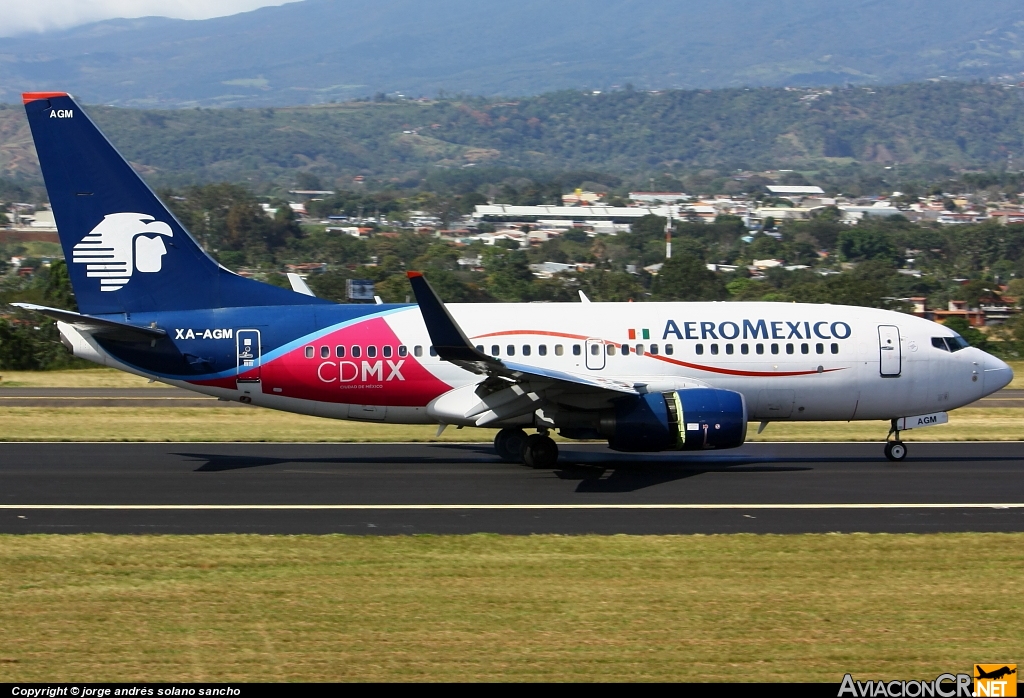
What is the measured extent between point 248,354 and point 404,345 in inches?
126

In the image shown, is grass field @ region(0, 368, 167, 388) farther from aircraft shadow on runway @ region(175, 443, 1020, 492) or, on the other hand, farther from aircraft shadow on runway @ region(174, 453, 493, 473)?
aircraft shadow on runway @ region(175, 443, 1020, 492)

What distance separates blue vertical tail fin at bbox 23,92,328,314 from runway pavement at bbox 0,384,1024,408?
439 inches

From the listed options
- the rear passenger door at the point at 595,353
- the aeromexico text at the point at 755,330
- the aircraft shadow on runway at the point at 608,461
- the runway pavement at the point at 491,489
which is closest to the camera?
the runway pavement at the point at 491,489

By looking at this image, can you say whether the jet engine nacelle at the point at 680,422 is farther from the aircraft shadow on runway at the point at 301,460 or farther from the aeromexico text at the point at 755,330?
the aircraft shadow on runway at the point at 301,460

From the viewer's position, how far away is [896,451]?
25641 millimetres

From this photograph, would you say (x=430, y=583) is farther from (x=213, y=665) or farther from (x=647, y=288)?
(x=647, y=288)

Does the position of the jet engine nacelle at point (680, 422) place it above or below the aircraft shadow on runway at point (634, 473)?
above

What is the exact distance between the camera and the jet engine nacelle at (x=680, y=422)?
2259 cm

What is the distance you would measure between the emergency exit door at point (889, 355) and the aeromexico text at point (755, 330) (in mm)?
756

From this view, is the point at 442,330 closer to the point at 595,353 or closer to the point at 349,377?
the point at 349,377

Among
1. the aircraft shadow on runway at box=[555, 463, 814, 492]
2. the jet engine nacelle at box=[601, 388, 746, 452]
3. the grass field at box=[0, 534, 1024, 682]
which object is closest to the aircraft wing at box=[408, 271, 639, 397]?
the jet engine nacelle at box=[601, 388, 746, 452]

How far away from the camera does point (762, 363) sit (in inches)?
979

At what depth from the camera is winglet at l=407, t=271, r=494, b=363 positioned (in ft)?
69.4

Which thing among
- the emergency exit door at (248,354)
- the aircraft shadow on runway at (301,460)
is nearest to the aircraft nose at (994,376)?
the aircraft shadow on runway at (301,460)
